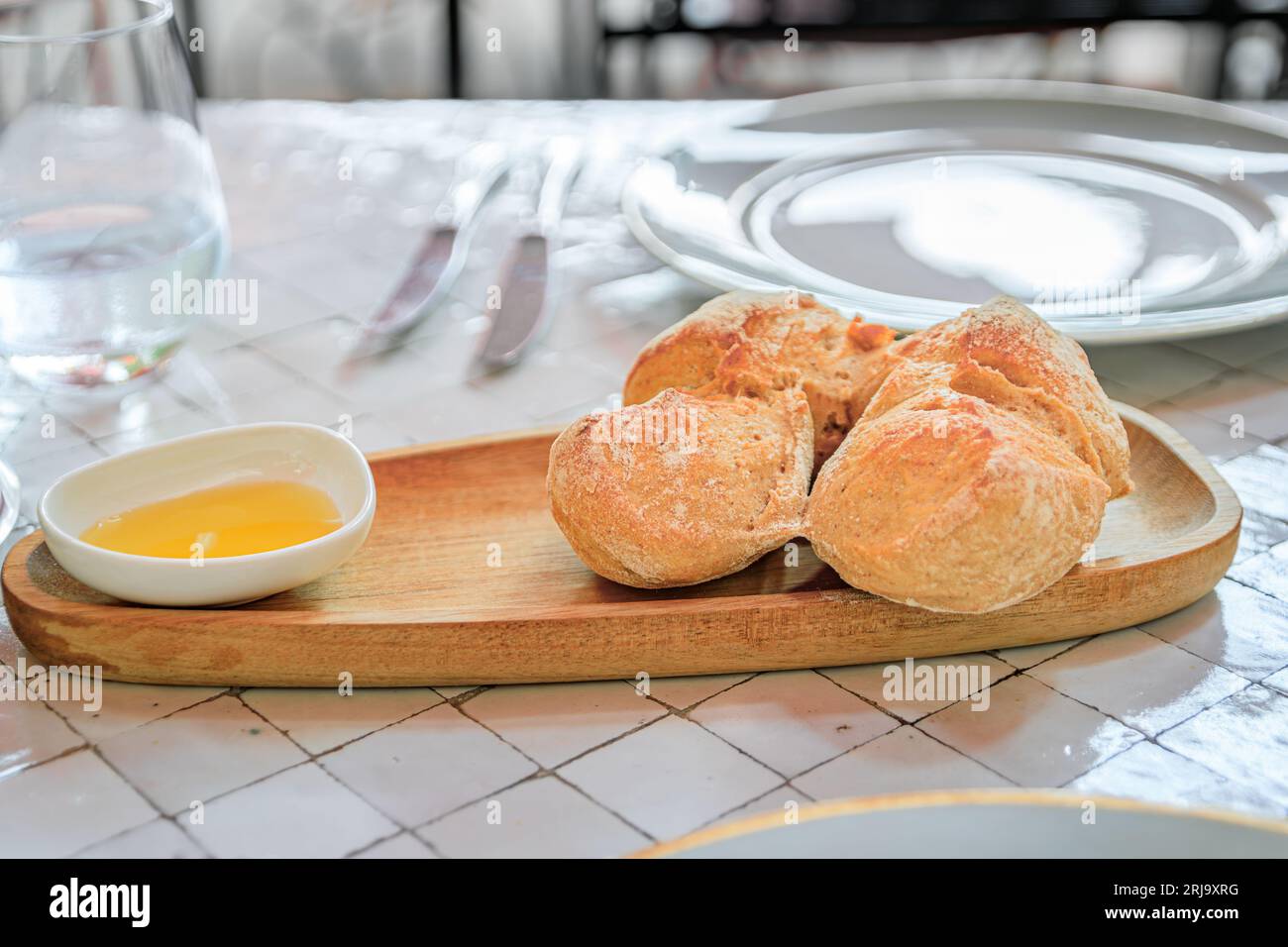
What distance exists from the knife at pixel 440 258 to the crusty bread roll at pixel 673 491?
0.42 meters

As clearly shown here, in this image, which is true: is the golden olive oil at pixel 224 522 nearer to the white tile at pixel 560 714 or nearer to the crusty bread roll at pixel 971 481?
the white tile at pixel 560 714

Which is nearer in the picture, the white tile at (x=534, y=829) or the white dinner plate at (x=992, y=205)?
the white tile at (x=534, y=829)

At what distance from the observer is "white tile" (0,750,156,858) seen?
2.05 feet

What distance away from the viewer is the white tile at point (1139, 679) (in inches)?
27.8

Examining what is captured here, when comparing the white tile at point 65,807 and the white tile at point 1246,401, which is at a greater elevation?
the white tile at point 1246,401

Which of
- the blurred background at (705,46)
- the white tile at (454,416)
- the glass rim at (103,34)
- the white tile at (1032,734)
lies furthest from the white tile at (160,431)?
the blurred background at (705,46)

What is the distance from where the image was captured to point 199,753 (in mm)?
680

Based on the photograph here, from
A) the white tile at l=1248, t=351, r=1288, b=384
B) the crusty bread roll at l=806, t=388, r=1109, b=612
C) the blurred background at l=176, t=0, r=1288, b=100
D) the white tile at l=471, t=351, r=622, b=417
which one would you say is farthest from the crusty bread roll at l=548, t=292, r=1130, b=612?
the blurred background at l=176, t=0, r=1288, b=100

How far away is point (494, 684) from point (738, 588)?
0.46 ft

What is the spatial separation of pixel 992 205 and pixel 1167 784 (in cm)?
69

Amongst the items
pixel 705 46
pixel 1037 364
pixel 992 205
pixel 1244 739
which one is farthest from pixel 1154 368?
pixel 705 46

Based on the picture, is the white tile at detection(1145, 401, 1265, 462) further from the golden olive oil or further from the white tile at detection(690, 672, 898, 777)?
the golden olive oil
